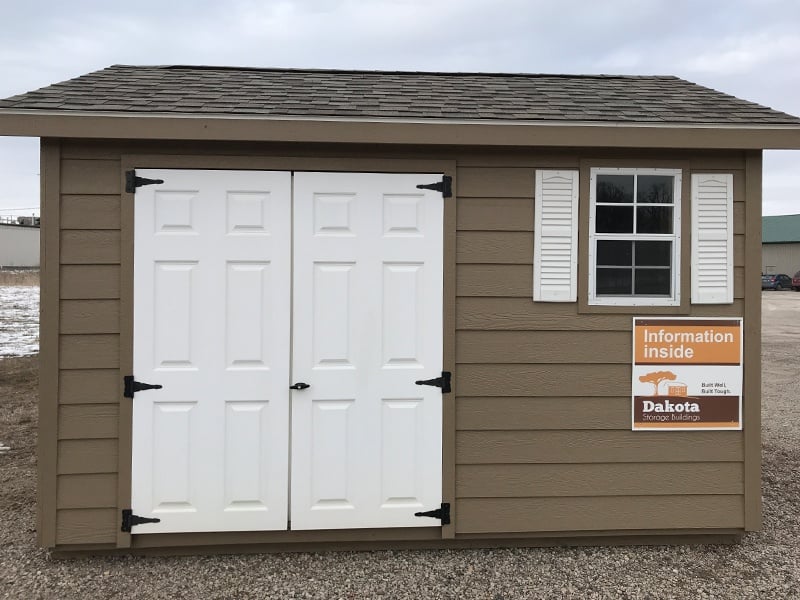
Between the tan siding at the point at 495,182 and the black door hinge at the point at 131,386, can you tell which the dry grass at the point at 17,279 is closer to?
the black door hinge at the point at 131,386

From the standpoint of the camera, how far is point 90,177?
3.47 meters

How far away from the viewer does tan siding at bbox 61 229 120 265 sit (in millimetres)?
3453

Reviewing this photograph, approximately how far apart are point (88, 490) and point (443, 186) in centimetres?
281

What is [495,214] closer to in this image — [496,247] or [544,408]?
[496,247]

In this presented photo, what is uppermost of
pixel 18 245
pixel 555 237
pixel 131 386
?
pixel 18 245

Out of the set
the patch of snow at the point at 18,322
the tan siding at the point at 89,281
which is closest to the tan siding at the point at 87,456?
the tan siding at the point at 89,281

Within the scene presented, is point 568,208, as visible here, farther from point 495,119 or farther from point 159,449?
point 159,449

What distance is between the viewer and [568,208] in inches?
144

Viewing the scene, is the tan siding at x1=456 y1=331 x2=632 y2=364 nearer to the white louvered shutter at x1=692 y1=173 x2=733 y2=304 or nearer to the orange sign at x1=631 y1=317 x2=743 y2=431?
the orange sign at x1=631 y1=317 x2=743 y2=431

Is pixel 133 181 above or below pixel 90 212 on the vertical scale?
above

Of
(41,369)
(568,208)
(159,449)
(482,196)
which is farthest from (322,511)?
(568,208)

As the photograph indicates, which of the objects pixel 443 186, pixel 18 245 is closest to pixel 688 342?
pixel 443 186

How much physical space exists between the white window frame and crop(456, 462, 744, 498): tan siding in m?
1.03

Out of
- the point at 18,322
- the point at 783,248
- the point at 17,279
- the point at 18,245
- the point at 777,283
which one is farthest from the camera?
the point at 18,245
